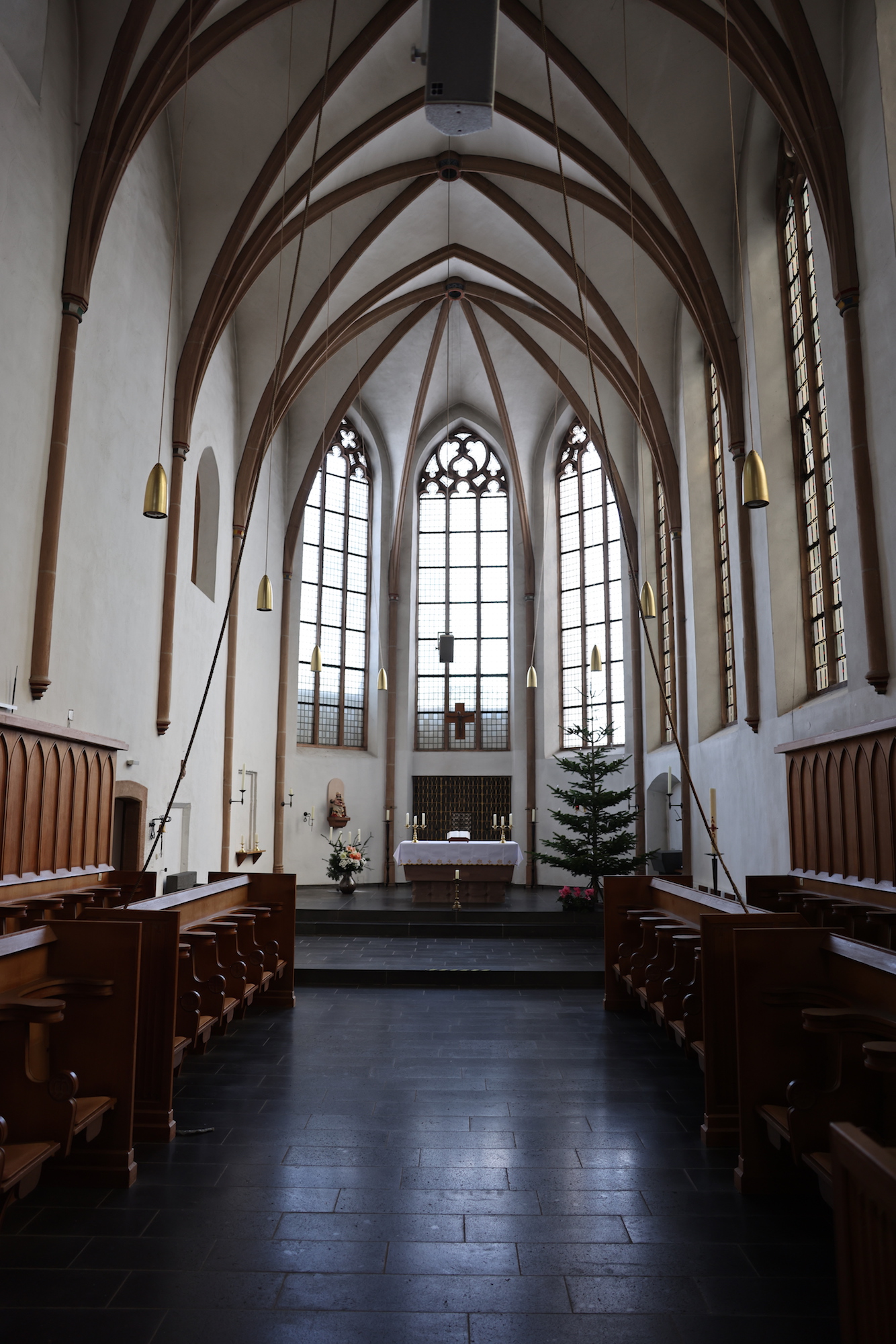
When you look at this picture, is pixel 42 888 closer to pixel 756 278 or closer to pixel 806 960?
pixel 806 960

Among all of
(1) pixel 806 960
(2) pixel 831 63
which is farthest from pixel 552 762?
(1) pixel 806 960

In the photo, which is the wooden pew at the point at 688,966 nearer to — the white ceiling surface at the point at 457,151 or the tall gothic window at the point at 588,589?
the white ceiling surface at the point at 457,151

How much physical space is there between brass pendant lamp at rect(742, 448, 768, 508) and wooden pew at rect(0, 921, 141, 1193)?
18.1ft

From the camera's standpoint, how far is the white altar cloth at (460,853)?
51.0ft

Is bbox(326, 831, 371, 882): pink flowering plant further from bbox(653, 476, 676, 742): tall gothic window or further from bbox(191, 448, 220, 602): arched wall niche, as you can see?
bbox(653, 476, 676, 742): tall gothic window

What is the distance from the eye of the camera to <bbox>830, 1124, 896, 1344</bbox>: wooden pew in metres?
1.96

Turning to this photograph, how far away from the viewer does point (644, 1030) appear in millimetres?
7324

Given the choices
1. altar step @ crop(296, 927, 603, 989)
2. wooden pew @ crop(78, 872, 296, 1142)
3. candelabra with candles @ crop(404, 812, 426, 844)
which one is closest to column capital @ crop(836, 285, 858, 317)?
altar step @ crop(296, 927, 603, 989)

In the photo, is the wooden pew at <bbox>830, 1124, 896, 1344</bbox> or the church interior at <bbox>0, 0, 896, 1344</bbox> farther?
the church interior at <bbox>0, 0, 896, 1344</bbox>

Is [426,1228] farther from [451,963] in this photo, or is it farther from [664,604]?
[664,604]

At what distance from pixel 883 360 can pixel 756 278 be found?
13.2 ft

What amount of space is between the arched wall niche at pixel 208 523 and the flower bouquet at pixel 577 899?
6873mm

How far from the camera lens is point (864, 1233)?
2.11 meters

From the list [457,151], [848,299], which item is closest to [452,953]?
[848,299]
